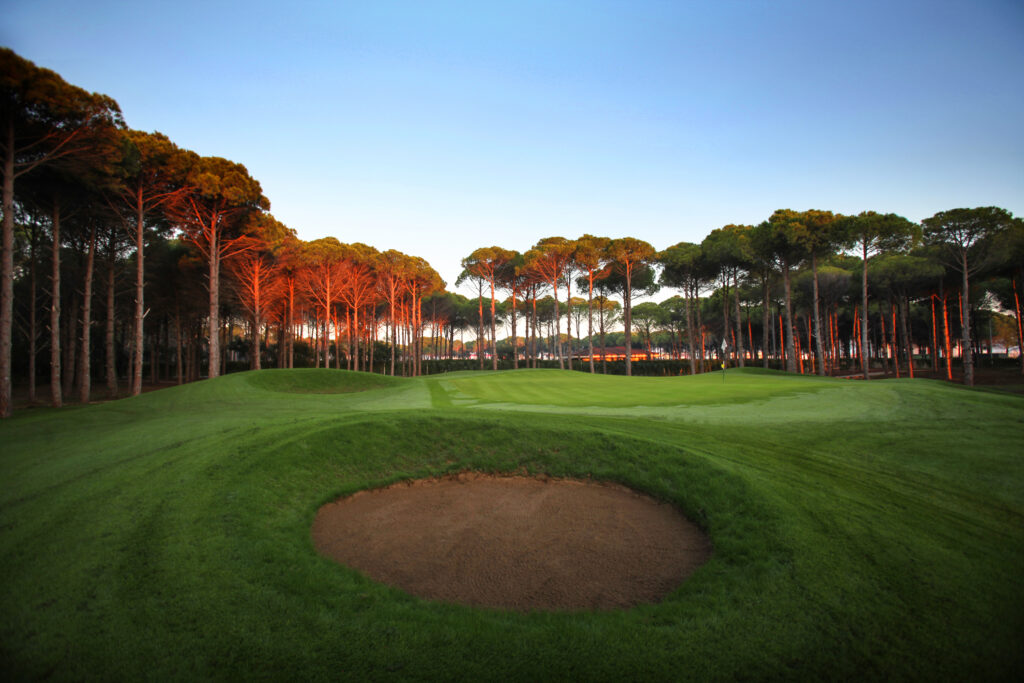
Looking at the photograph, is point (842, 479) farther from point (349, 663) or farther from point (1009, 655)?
point (349, 663)

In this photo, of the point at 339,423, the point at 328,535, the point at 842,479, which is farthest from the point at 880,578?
the point at 339,423

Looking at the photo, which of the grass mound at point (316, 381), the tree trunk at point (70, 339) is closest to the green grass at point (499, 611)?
the grass mound at point (316, 381)

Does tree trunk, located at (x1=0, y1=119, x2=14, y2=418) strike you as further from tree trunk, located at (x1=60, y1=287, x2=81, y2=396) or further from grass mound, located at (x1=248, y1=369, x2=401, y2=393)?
tree trunk, located at (x1=60, y1=287, x2=81, y2=396)

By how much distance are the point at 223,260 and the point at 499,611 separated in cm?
3367

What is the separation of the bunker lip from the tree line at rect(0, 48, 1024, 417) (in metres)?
16.8

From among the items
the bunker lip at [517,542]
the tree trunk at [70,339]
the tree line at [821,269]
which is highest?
the tree line at [821,269]

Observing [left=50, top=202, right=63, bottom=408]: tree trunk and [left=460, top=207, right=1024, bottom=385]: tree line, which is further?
[left=460, top=207, right=1024, bottom=385]: tree line

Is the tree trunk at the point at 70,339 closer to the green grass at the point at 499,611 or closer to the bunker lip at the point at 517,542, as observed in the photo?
the green grass at the point at 499,611

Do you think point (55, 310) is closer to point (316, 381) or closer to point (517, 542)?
point (316, 381)

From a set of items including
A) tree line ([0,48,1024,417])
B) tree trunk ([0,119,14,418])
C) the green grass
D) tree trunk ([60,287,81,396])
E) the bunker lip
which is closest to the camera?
the green grass

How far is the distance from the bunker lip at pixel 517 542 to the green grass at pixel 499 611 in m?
0.30

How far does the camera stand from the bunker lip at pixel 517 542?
151 inches

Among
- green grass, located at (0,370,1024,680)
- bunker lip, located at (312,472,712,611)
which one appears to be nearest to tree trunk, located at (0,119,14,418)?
green grass, located at (0,370,1024,680)

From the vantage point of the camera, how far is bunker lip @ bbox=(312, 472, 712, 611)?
12.6 ft
